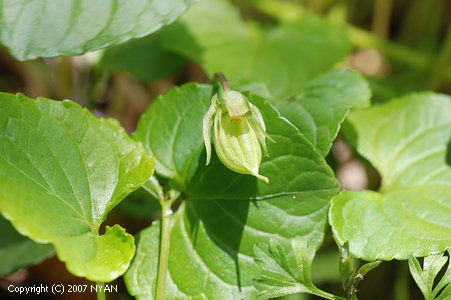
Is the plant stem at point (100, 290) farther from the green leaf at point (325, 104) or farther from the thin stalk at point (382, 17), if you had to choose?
the thin stalk at point (382, 17)

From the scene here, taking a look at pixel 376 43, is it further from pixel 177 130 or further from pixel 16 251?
pixel 16 251

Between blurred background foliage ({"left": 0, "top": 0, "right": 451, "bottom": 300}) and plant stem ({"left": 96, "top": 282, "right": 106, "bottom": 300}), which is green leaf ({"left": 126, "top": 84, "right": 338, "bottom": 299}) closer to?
plant stem ({"left": 96, "top": 282, "right": 106, "bottom": 300})

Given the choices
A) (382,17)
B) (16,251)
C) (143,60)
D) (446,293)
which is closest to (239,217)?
(446,293)

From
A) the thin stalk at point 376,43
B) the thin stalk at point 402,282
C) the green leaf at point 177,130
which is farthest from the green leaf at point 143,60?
the thin stalk at point 402,282

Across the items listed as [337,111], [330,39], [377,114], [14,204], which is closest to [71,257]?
[14,204]

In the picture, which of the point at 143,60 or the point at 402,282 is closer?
the point at 402,282

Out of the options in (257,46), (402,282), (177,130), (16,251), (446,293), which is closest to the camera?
(446,293)
